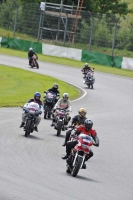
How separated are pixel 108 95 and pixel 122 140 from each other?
14.3m

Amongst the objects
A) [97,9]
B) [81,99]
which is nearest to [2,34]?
[97,9]

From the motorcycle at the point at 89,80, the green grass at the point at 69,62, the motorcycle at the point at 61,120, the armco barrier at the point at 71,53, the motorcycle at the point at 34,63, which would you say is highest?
the motorcycle at the point at 61,120

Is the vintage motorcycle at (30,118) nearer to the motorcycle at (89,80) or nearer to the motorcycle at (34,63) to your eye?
the motorcycle at (89,80)

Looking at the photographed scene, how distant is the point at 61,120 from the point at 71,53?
3527 cm

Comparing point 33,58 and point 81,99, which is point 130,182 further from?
point 33,58

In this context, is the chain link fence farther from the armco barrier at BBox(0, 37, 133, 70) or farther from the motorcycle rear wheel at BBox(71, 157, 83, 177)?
the motorcycle rear wheel at BBox(71, 157, 83, 177)

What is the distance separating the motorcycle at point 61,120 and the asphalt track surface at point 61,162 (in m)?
0.30

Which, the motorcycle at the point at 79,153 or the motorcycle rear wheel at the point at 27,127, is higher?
the motorcycle at the point at 79,153

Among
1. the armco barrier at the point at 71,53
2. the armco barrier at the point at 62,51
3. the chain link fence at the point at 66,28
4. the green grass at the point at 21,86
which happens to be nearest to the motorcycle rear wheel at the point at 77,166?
the green grass at the point at 21,86

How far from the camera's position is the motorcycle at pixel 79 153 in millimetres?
13816

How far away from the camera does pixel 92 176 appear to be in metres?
14.4

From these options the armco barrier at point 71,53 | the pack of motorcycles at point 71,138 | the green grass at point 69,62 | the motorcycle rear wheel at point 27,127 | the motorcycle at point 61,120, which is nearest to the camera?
the pack of motorcycles at point 71,138

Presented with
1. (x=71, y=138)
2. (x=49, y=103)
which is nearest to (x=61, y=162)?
(x=71, y=138)

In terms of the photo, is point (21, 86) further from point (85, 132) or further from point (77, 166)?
point (77, 166)
